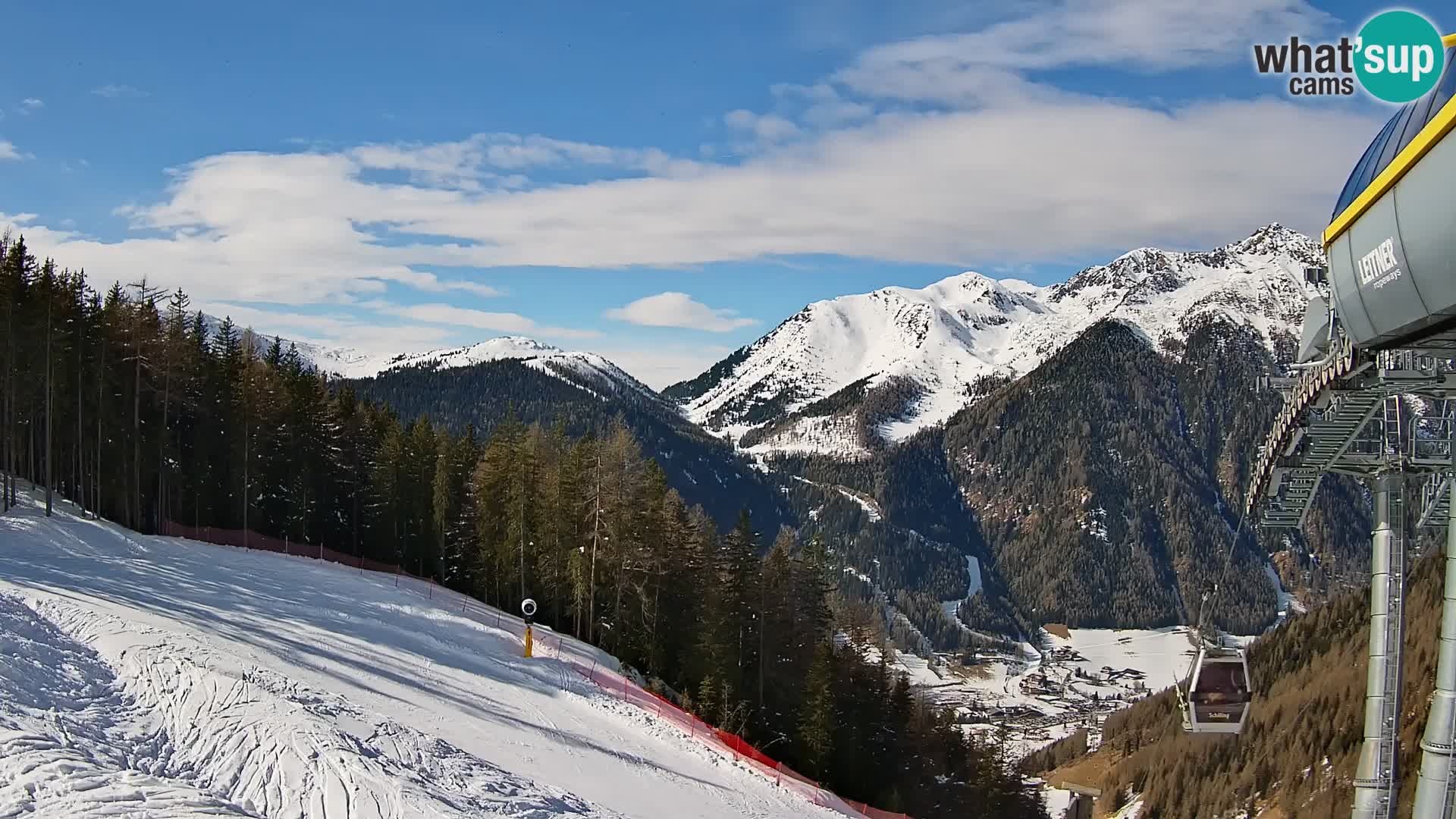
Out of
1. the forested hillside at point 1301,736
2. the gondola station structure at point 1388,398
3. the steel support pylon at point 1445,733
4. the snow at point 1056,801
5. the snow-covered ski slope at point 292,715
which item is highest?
the gondola station structure at point 1388,398

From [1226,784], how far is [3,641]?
4774 centimetres

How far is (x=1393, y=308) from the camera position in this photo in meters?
8.31

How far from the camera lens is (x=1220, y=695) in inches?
592

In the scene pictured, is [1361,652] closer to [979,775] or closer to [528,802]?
[979,775]

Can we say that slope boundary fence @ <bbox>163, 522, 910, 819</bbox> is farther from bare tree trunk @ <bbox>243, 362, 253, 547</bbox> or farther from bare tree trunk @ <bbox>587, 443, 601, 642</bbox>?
bare tree trunk @ <bbox>587, 443, 601, 642</bbox>

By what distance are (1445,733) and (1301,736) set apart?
32.7 m

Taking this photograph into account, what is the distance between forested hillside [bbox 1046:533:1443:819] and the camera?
35.0 meters

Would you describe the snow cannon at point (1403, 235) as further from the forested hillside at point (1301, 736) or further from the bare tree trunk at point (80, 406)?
the bare tree trunk at point (80, 406)

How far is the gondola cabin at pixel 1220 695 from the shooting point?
15.1 meters

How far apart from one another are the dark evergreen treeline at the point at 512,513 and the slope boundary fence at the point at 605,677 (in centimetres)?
237

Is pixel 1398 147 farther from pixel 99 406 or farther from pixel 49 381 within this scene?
pixel 99 406

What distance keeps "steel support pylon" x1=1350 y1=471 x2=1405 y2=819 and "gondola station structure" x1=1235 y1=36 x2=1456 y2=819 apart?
0.02 metres

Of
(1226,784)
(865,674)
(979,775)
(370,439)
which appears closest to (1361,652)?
(1226,784)

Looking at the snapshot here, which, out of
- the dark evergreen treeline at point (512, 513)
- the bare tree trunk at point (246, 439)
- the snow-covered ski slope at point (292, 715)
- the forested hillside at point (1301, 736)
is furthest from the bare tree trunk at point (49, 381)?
the forested hillside at point (1301, 736)
